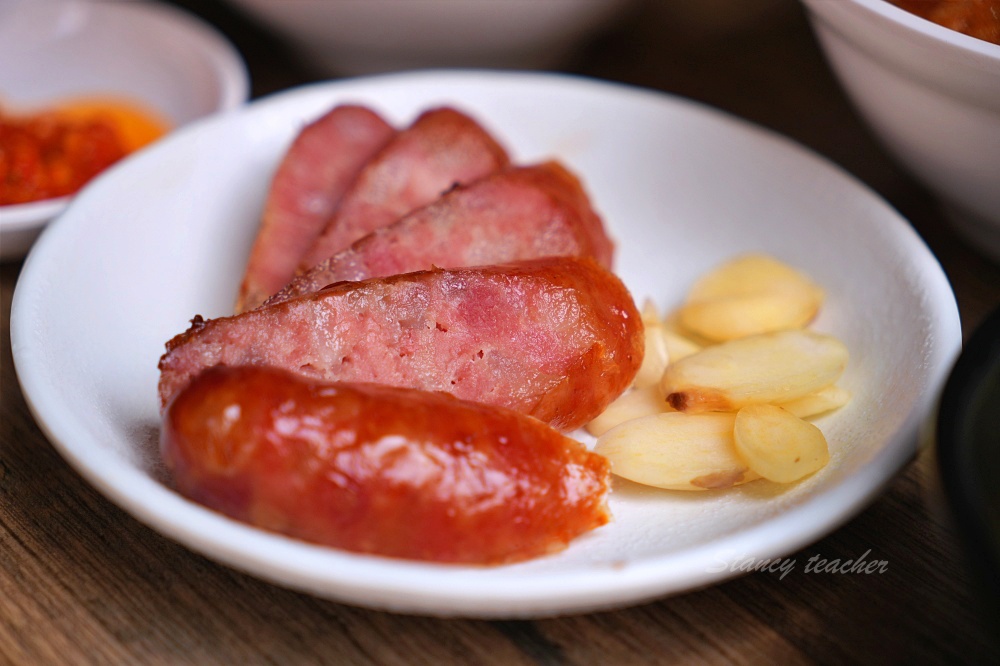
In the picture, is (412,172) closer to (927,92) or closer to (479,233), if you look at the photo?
(479,233)

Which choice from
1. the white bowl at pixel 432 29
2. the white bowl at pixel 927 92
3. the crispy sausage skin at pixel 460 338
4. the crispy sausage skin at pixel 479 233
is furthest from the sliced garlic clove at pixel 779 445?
the white bowl at pixel 432 29

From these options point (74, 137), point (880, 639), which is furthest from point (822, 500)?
point (74, 137)

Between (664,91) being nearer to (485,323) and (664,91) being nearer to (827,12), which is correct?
(827,12)

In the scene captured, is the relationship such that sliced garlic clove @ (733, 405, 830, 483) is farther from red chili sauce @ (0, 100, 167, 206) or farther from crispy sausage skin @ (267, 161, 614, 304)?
red chili sauce @ (0, 100, 167, 206)

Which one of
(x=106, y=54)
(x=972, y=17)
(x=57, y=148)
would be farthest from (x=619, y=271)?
(x=106, y=54)

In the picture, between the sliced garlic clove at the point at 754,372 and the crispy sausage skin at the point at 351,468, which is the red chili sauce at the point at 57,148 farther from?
the sliced garlic clove at the point at 754,372

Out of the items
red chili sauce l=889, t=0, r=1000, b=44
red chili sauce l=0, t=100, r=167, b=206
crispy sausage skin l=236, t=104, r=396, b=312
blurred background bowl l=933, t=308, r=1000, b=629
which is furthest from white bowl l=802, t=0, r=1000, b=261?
red chili sauce l=0, t=100, r=167, b=206
